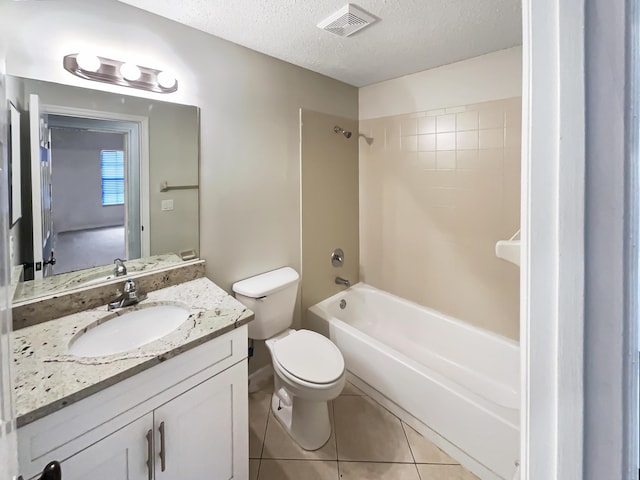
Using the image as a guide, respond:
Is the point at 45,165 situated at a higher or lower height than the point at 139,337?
higher

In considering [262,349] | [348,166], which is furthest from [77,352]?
[348,166]

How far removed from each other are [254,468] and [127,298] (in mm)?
1088

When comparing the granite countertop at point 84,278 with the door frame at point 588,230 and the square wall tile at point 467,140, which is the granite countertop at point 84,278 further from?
the square wall tile at point 467,140

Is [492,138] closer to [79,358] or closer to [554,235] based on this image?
[554,235]

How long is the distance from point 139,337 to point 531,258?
1486mm

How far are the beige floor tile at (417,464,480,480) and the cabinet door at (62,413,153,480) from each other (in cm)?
130

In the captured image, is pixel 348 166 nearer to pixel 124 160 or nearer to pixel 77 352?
pixel 124 160

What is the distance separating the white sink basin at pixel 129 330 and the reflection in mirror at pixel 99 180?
0.27 metres

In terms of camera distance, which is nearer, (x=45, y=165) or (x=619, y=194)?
(x=619, y=194)

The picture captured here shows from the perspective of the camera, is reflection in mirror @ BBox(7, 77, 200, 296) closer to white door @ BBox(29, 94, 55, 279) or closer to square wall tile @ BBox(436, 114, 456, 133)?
white door @ BBox(29, 94, 55, 279)

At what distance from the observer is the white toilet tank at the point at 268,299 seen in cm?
188

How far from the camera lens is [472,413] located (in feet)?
5.01

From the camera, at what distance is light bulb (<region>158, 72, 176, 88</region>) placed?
1.53 m

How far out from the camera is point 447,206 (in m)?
2.27
